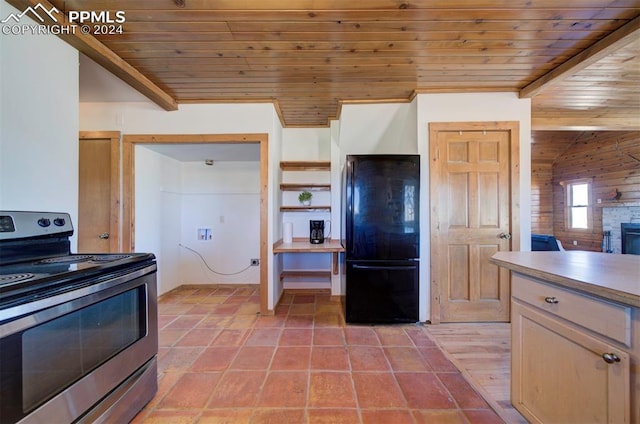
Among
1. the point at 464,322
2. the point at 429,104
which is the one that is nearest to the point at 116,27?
the point at 429,104

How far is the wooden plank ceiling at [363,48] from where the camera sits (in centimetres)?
160

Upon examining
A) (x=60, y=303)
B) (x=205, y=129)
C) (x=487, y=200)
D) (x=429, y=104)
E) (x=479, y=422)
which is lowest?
(x=479, y=422)

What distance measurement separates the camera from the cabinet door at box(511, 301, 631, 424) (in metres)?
0.89

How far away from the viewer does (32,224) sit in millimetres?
1371

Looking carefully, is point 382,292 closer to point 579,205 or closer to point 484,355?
point 484,355

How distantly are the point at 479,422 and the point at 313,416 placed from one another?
908 mm

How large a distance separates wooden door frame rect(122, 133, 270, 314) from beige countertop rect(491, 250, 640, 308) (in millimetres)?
2167

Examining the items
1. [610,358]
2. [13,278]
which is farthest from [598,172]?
[13,278]

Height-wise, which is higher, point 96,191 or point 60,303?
point 96,191

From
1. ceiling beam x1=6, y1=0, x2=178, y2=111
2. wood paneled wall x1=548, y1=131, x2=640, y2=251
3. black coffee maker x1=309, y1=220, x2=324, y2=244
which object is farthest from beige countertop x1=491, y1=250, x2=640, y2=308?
wood paneled wall x1=548, y1=131, x2=640, y2=251

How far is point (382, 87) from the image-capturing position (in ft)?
8.50

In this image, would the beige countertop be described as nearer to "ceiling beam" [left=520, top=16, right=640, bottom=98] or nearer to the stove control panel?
"ceiling beam" [left=520, top=16, right=640, bottom=98]

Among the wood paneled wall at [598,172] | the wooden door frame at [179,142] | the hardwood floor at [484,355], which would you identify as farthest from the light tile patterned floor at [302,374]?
the wood paneled wall at [598,172]

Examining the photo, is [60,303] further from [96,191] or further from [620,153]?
[620,153]
